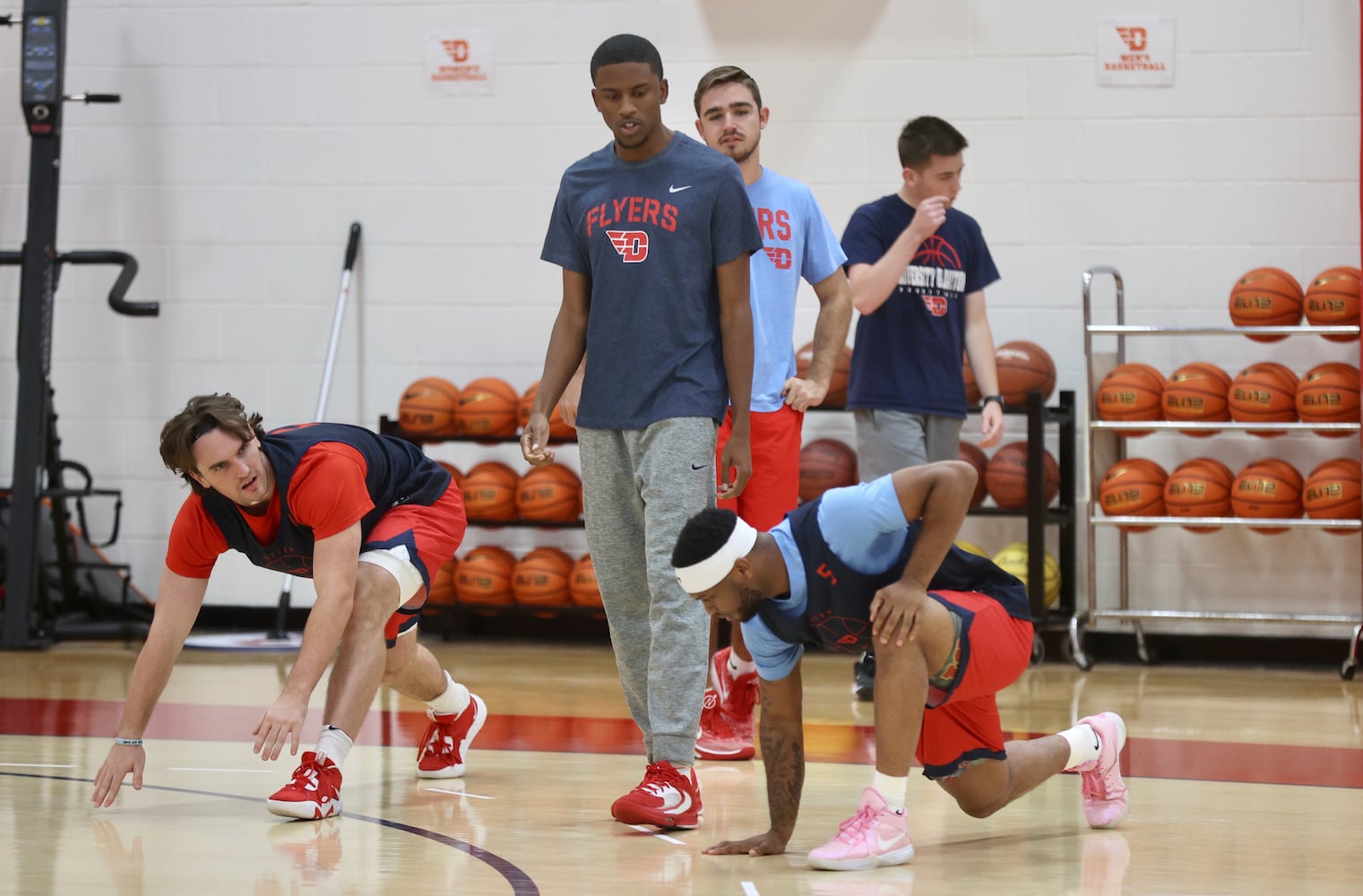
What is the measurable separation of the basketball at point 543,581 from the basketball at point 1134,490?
2.28m

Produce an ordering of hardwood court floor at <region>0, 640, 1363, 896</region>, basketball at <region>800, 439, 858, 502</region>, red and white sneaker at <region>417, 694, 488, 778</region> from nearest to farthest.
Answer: hardwood court floor at <region>0, 640, 1363, 896</region>
red and white sneaker at <region>417, 694, 488, 778</region>
basketball at <region>800, 439, 858, 502</region>

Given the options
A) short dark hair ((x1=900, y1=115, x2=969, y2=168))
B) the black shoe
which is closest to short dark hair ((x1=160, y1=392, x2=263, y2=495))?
short dark hair ((x1=900, y1=115, x2=969, y2=168))

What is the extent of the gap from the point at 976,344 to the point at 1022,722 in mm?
1357

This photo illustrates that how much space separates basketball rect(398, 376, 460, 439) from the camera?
6566 mm

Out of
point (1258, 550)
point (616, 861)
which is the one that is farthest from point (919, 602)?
point (1258, 550)

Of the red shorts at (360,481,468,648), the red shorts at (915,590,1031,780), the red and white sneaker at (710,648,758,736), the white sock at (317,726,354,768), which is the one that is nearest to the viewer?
the red shorts at (915,590,1031,780)

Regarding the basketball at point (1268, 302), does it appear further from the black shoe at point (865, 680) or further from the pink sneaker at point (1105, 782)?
the pink sneaker at point (1105, 782)

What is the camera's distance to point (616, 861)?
2996mm

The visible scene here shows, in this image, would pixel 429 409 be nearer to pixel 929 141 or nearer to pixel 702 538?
pixel 929 141

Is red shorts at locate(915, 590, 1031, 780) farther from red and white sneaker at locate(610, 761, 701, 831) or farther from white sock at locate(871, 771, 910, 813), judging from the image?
red and white sneaker at locate(610, 761, 701, 831)

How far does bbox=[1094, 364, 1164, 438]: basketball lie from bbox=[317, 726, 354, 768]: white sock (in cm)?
372

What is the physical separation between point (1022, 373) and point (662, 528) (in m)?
3.18

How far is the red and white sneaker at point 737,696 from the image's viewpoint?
4270 millimetres

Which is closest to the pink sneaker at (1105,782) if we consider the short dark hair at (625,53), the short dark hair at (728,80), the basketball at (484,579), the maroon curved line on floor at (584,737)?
the maroon curved line on floor at (584,737)
